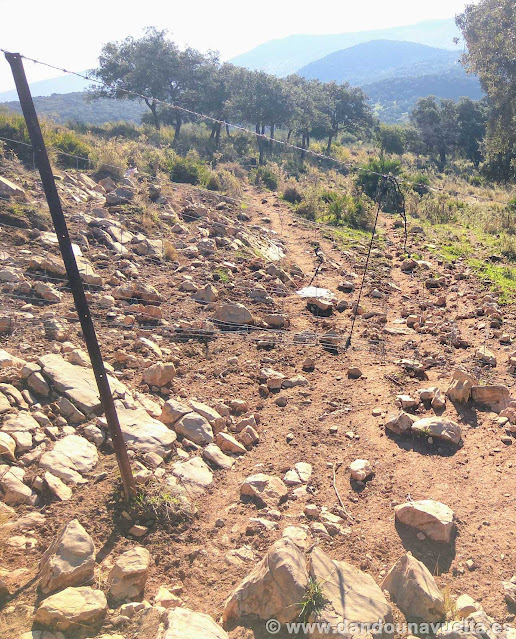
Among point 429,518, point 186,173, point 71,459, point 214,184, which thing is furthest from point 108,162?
point 429,518

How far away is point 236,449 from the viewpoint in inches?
207

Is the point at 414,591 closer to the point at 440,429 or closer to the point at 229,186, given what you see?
the point at 440,429

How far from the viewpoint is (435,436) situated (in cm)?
526

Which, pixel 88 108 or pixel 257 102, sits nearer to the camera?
pixel 257 102

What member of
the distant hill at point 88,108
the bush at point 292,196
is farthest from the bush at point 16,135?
the distant hill at point 88,108

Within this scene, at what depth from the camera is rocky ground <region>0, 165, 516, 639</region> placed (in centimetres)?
334

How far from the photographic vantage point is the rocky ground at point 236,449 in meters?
3.34

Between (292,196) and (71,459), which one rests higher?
(292,196)

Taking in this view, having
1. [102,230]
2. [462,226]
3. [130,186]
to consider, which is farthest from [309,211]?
[102,230]

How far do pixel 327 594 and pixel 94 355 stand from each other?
94.1 inches

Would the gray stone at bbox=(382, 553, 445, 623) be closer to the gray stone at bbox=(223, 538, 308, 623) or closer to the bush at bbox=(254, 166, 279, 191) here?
the gray stone at bbox=(223, 538, 308, 623)

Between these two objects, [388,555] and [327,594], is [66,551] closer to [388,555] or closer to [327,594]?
[327,594]

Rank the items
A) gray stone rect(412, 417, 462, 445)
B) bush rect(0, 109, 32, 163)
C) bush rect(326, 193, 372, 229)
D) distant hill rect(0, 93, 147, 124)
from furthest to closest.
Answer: distant hill rect(0, 93, 147, 124) → bush rect(326, 193, 372, 229) → bush rect(0, 109, 32, 163) → gray stone rect(412, 417, 462, 445)

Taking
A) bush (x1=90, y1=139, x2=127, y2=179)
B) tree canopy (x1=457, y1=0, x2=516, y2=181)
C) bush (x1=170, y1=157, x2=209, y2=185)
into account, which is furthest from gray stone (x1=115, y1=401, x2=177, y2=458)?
tree canopy (x1=457, y1=0, x2=516, y2=181)
